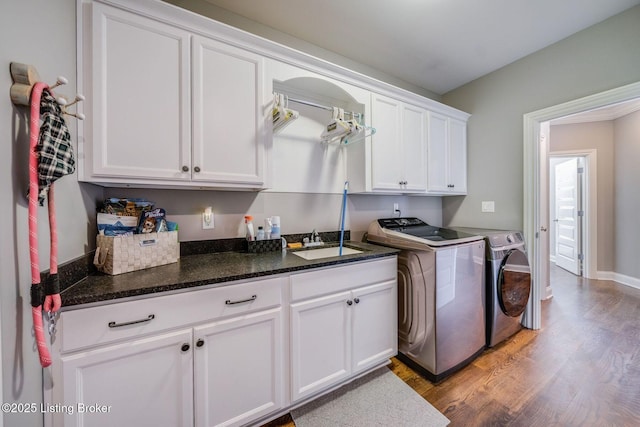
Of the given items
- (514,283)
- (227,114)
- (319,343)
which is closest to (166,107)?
(227,114)

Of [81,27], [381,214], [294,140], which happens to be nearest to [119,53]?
[81,27]

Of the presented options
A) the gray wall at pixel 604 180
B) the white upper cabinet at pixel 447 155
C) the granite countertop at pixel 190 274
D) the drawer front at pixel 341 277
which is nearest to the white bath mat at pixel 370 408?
the drawer front at pixel 341 277

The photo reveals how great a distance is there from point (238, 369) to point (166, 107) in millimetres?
1414

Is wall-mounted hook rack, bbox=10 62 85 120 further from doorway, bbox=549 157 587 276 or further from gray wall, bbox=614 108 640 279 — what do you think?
gray wall, bbox=614 108 640 279

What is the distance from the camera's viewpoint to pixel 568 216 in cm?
414

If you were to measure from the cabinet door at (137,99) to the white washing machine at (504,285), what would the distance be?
94.4 inches

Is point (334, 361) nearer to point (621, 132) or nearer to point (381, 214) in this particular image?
point (381, 214)

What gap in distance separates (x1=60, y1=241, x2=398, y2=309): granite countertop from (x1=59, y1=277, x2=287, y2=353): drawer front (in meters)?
0.04

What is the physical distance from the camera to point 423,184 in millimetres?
2332

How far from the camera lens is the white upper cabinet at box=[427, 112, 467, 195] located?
241 centimetres

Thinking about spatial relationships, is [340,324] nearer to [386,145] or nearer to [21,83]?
[386,145]

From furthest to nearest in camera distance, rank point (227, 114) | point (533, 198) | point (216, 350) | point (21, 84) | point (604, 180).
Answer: point (604, 180), point (533, 198), point (227, 114), point (216, 350), point (21, 84)

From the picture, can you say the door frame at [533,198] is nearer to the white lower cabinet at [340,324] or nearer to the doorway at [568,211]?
the white lower cabinet at [340,324]

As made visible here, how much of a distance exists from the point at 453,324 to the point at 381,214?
116 centimetres
